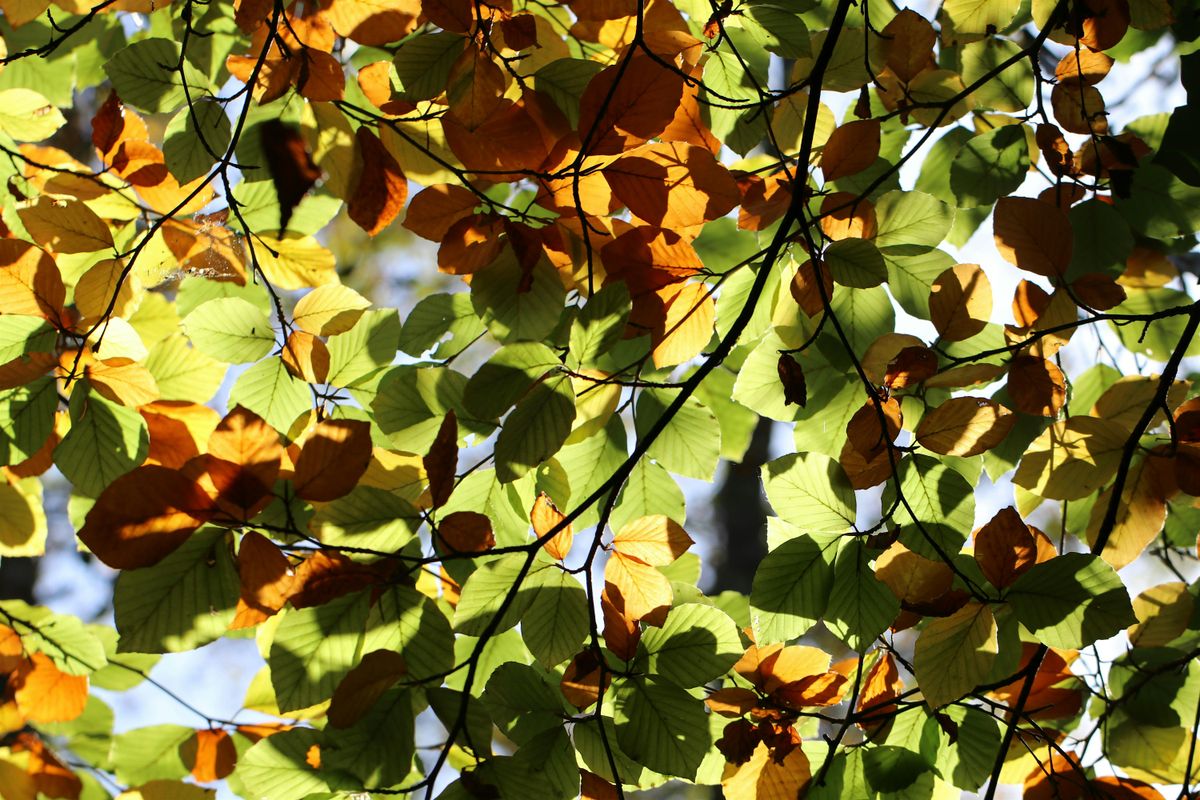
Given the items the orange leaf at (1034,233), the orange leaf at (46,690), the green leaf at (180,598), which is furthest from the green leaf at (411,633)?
the orange leaf at (46,690)

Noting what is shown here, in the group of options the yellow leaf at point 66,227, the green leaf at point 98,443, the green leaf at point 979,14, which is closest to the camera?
the green leaf at point 98,443

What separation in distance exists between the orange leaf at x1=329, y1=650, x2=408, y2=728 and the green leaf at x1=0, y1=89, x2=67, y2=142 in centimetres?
94

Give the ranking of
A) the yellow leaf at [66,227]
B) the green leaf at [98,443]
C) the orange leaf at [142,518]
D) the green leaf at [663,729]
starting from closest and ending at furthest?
the orange leaf at [142,518] < the green leaf at [663,729] < the green leaf at [98,443] < the yellow leaf at [66,227]

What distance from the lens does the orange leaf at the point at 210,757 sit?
1.19 m

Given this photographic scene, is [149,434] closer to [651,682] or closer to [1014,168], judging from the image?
[651,682]

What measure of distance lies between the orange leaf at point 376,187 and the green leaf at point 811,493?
18.2 inches

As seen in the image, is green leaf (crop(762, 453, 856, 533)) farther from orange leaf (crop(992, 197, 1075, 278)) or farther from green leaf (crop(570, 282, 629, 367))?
orange leaf (crop(992, 197, 1075, 278))

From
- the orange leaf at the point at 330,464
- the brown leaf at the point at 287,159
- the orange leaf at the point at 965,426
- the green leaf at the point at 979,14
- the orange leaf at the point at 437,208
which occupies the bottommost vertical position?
the orange leaf at the point at 330,464

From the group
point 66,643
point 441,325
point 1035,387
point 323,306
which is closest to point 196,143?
point 323,306

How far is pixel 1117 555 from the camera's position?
2.92ft

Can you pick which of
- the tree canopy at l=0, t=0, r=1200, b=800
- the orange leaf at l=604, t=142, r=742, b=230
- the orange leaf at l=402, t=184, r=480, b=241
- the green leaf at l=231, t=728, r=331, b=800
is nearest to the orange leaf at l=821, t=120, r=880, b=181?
the tree canopy at l=0, t=0, r=1200, b=800

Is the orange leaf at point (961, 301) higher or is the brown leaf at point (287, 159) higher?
the brown leaf at point (287, 159)

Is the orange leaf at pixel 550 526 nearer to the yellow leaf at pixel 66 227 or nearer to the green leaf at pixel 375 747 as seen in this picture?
the green leaf at pixel 375 747

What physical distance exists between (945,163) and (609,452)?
1.85ft
